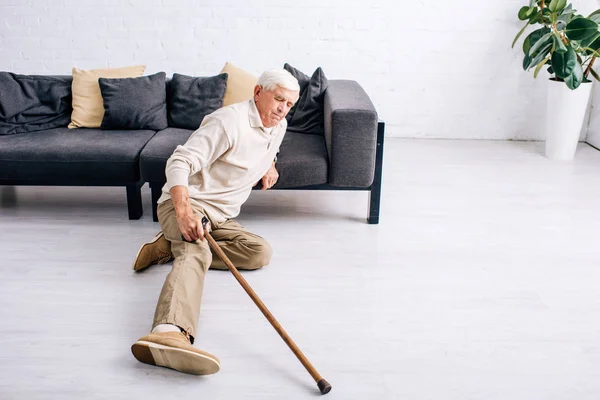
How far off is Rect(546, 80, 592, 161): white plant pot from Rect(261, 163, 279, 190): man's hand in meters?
2.53

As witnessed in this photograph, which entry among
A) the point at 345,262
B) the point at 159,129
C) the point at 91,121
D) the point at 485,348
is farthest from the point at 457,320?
the point at 91,121

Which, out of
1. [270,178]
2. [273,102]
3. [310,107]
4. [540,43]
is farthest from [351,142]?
[540,43]

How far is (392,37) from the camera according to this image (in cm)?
510

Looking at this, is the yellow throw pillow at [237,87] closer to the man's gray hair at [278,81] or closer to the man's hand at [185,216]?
the man's gray hair at [278,81]

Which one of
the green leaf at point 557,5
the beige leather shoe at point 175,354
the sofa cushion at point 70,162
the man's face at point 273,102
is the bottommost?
the beige leather shoe at point 175,354

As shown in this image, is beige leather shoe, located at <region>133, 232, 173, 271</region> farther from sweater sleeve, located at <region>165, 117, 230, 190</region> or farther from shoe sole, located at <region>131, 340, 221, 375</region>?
shoe sole, located at <region>131, 340, 221, 375</region>

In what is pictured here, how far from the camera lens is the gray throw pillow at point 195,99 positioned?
382cm

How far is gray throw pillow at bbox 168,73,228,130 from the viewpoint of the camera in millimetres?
3818

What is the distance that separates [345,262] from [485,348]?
0.87 meters

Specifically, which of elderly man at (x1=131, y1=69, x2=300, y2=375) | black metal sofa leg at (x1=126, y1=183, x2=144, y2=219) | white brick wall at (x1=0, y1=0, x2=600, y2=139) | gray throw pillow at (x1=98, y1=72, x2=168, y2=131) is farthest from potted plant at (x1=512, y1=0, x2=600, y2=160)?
black metal sofa leg at (x1=126, y1=183, x2=144, y2=219)

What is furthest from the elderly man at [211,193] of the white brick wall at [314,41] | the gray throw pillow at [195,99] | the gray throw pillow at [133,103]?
the white brick wall at [314,41]

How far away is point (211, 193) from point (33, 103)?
5.53 feet

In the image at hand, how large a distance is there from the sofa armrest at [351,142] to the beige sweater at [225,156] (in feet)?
1.45

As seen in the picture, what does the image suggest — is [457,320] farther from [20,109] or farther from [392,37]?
[392,37]
